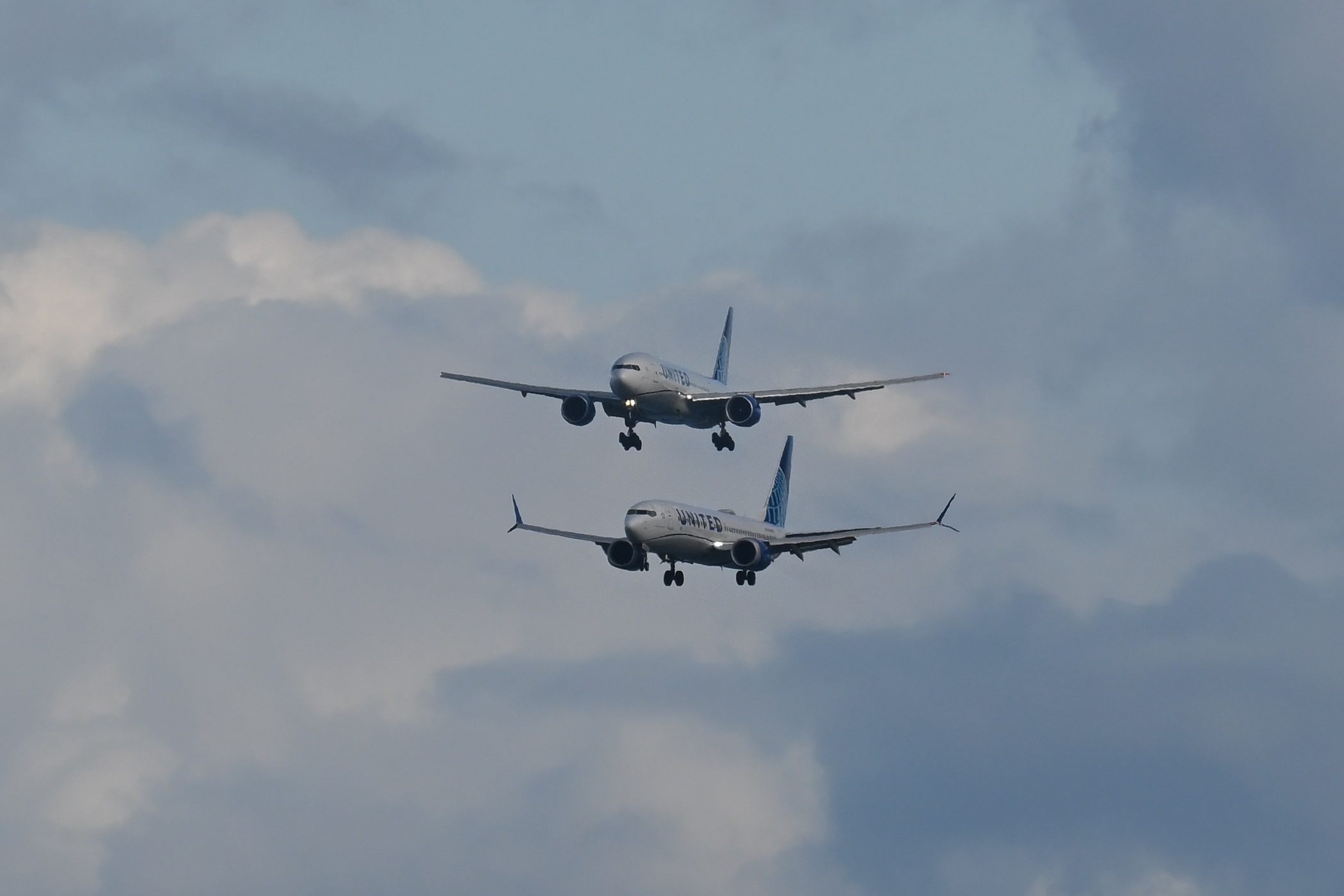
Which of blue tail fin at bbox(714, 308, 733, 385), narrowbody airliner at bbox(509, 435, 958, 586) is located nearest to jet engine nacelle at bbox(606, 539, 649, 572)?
narrowbody airliner at bbox(509, 435, 958, 586)

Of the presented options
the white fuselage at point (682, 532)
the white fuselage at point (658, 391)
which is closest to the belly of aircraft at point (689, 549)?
the white fuselage at point (682, 532)

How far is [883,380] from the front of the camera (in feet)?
424

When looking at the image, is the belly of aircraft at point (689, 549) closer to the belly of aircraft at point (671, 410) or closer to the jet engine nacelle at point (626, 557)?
the jet engine nacelle at point (626, 557)

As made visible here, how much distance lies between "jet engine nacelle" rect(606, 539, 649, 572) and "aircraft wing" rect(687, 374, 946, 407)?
12635mm

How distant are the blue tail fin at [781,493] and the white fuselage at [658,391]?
1259 cm

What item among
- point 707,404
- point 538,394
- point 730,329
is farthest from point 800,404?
point 730,329

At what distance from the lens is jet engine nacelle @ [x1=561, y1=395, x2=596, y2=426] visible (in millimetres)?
130875

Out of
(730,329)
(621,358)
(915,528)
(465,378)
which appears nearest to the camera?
(915,528)

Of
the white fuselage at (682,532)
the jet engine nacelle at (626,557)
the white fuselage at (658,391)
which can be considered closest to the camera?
the white fuselage at (682,532)

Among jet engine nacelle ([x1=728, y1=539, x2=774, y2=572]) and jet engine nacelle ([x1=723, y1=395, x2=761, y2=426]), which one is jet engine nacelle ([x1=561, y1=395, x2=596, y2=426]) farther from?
jet engine nacelle ([x1=728, y1=539, x2=774, y2=572])

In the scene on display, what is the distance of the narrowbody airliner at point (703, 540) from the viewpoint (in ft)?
382

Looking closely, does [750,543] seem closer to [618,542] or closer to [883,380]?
[618,542]

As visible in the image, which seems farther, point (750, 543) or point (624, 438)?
point (624, 438)

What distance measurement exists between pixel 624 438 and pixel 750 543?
13653 millimetres
